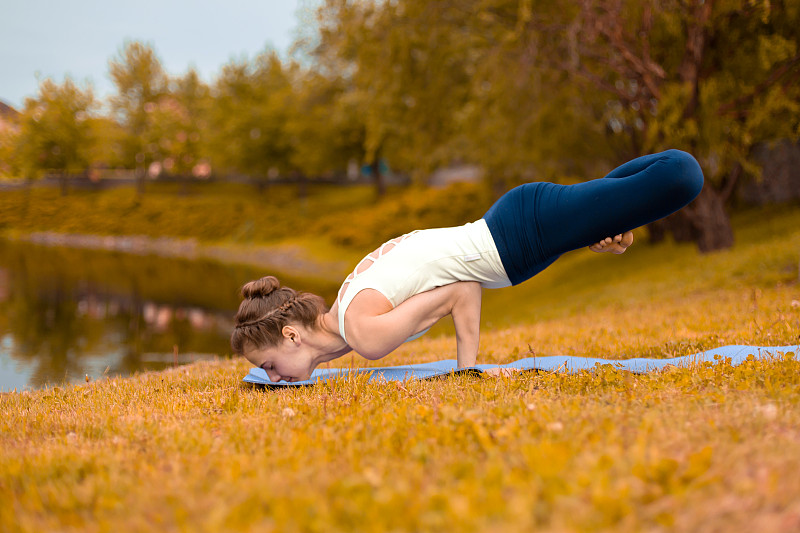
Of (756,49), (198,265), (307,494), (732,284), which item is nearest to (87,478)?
(307,494)

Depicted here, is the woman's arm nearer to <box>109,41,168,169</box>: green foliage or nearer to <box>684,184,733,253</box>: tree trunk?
<box>684,184,733,253</box>: tree trunk

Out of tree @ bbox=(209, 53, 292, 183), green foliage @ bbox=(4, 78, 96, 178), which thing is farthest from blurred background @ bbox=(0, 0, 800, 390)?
green foliage @ bbox=(4, 78, 96, 178)

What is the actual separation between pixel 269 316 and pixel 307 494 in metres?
2.18

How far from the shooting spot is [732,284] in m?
9.36

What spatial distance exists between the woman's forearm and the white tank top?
0.31 ft

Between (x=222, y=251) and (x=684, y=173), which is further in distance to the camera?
(x=222, y=251)

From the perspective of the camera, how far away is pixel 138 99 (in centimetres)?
4938

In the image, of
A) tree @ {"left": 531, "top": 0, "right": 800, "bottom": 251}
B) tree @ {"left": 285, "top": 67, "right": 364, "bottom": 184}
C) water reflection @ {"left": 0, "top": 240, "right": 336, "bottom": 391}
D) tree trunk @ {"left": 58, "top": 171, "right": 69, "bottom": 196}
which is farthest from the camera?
tree trunk @ {"left": 58, "top": 171, "right": 69, "bottom": 196}

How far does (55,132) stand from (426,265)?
164ft

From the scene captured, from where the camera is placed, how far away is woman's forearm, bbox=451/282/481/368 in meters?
4.05

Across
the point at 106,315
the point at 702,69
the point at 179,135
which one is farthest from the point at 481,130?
the point at 179,135

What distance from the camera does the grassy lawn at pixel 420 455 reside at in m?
1.63

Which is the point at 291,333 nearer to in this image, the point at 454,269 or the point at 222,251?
the point at 454,269

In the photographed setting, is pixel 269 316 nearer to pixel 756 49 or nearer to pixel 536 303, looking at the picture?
pixel 536 303
